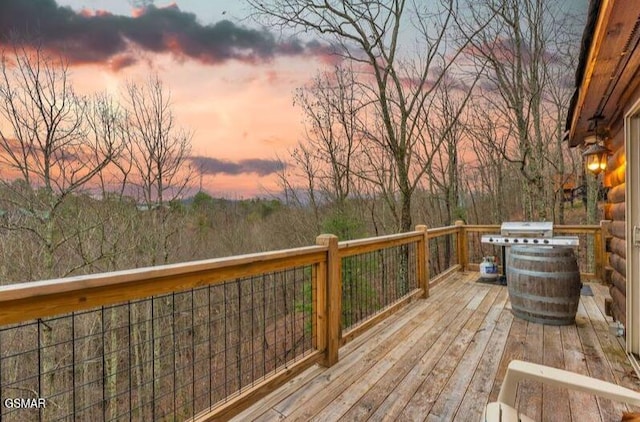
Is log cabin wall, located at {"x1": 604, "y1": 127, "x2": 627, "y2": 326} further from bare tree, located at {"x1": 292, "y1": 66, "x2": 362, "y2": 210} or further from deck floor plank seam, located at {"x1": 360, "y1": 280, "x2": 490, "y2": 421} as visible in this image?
bare tree, located at {"x1": 292, "y1": 66, "x2": 362, "y2": 210}

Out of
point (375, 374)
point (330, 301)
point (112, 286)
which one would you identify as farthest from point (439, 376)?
point (112, 286)

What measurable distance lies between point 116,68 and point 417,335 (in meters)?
9.12

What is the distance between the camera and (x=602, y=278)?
5352 mm

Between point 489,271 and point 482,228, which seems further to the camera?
point 482,228

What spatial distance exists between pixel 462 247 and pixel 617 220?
3.31m

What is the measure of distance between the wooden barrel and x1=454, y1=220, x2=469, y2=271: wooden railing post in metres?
2.69

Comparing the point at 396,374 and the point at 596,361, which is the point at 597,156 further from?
the point at 396,374

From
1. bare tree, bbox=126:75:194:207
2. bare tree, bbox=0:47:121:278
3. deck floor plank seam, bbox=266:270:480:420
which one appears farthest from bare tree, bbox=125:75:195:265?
deck floor plank seam, bbox=266:270:480:420

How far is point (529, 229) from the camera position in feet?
16.4

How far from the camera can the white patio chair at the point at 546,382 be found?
1.26m

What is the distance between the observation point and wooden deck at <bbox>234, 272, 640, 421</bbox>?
83.4 inches

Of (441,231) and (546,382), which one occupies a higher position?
(441,231)

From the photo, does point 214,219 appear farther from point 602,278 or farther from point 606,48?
point 606,48

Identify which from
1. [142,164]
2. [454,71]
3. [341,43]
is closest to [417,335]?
[341,43]
